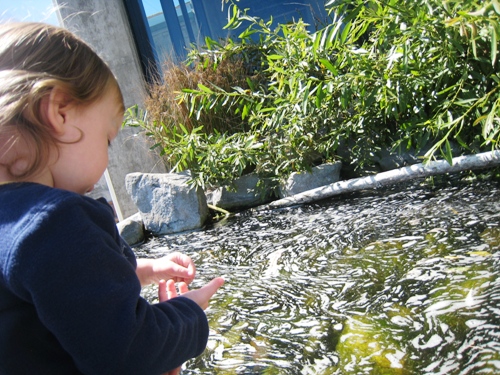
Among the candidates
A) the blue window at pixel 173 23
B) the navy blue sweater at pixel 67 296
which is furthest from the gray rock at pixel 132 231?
the navy blue sweater at pixel 67 296

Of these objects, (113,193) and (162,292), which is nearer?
(162,292)

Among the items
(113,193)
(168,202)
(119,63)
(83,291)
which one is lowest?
(113,193)

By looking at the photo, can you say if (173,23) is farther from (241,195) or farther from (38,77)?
(38,77)

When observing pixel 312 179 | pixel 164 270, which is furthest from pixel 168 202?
pixel 164 270

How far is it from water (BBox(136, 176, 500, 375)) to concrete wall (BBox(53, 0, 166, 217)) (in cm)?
290

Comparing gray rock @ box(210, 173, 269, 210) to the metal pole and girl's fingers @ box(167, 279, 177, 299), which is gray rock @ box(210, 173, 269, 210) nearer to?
the metal pole

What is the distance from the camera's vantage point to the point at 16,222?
0.87 meters

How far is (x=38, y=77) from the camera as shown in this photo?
38.9 inches

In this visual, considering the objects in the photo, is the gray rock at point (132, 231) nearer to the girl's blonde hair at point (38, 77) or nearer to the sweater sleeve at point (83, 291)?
the girl's blonde hair at point (38, 77)

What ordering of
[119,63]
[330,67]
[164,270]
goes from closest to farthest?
[164,270], [330,67], [119,63]

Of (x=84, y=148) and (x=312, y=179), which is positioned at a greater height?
(x=84, y=148)

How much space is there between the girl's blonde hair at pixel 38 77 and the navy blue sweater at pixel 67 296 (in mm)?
101

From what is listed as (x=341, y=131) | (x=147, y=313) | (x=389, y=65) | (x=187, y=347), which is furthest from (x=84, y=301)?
(x=341, y=131)

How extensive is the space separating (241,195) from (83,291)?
3317 millimetres
